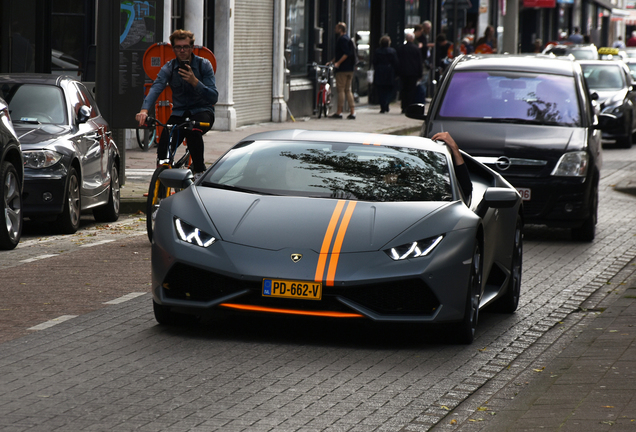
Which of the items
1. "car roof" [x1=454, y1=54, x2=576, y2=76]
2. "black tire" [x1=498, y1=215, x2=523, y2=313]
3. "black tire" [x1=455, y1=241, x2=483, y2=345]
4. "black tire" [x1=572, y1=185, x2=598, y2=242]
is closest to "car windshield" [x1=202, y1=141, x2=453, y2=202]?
"black tire" [x1=455, y1=241, x2=483, y2=345]

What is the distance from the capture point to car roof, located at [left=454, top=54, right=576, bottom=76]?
13617 millimetres

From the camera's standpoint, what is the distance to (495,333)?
25.7 feet

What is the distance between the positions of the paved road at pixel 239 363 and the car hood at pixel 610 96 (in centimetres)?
1771

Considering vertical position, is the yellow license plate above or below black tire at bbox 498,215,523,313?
above

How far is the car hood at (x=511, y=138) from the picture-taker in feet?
40.8

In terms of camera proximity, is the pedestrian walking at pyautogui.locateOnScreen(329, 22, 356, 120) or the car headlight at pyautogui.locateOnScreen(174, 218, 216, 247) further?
Result: the pedestrian walking at pyautogui.locateOnScreen(329, 22, 356, 120)

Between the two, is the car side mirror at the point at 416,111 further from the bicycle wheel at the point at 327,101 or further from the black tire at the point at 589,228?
the bicycle wheel at the point at 327,101

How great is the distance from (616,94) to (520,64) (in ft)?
46.7

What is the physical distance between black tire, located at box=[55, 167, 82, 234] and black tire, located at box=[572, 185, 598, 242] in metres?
5.01

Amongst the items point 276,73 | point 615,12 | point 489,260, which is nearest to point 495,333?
point 489,260

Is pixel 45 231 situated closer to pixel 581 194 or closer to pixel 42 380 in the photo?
pixel 581 194

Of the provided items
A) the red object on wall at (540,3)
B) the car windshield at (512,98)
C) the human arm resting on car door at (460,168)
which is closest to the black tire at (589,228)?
the car windshield at (512,98)

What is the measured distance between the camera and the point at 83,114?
41.6ft

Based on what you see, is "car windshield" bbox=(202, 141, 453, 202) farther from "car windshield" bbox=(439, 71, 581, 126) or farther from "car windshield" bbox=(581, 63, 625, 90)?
"car windshield" bbox=(581, 63, 625, 90)
